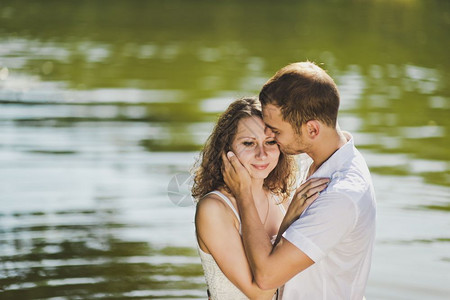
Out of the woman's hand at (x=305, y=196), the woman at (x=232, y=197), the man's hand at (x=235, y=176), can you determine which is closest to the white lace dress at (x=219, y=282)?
the woman at (x=232, y=197)

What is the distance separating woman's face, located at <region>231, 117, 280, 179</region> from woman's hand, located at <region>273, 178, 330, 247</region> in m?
0.44

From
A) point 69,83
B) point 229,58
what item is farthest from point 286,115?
point 229,58

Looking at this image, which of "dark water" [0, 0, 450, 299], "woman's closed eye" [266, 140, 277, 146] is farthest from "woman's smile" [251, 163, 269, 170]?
"dark water" [0, 0, 450, 299]

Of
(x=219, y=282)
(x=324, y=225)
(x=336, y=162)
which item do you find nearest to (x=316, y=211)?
(x=324, y=225)

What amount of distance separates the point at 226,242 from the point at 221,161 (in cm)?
50

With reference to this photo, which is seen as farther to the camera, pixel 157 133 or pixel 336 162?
pixel 157 133

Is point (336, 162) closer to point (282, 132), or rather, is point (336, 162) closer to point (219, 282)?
point (282, 132)

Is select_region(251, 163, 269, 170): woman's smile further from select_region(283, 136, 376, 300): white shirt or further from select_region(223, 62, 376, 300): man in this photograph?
select_region(283, 136, 376, 300): white shirt

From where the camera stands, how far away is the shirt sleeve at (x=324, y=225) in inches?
138

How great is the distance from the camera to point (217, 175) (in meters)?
4.26

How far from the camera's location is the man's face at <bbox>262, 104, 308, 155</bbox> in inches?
148

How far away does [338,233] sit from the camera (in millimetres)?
3521

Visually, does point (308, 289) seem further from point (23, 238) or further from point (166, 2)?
point (166, 2)

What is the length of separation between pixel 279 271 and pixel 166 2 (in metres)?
25.4
